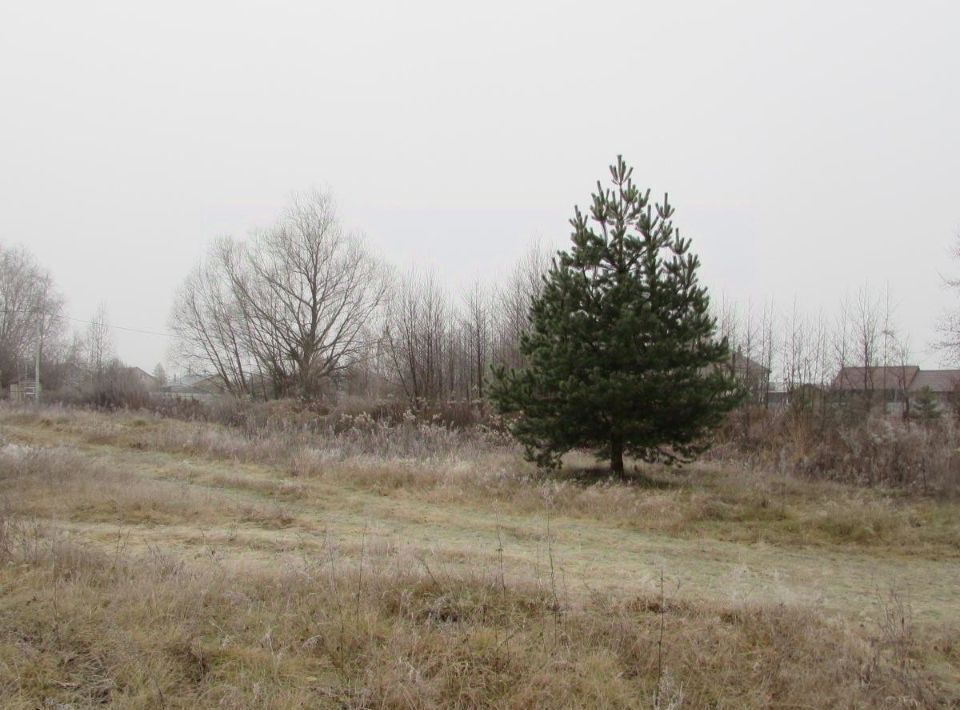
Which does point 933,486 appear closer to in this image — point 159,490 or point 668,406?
point 668,406

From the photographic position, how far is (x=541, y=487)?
10266 millimetres

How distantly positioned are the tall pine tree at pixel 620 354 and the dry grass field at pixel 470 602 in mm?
1703

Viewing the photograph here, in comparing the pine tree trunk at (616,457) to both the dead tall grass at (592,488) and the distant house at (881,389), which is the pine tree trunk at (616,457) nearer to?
the dead tall grass at (592,488)

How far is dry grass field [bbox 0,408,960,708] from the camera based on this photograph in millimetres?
3574

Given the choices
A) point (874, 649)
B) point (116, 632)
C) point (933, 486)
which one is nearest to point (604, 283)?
point (933, 486)

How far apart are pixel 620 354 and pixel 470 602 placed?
6.91m

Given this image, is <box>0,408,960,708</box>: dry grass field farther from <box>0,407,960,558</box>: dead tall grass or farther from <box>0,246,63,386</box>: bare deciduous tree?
<box>0,246,63,386</box>: bare deciduous tree

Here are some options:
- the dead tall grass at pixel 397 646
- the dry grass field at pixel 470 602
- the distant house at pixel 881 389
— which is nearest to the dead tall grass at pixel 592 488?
the dry grass field at pixel 470 602

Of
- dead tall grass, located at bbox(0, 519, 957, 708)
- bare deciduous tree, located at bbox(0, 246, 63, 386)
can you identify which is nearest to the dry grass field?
dead tall grass, located at bbox(0, 519, 957, 708)

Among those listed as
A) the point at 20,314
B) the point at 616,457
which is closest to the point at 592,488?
the point at 616,457

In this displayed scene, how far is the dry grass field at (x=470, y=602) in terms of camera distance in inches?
141

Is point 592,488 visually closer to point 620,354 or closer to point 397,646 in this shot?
point 620,354

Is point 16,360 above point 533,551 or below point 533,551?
above

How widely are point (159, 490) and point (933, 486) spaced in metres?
12.4
